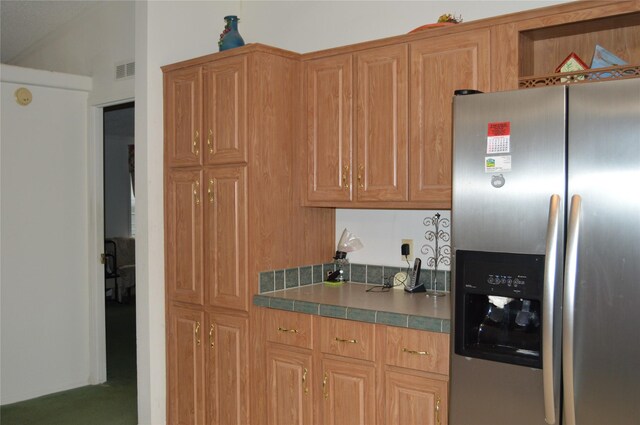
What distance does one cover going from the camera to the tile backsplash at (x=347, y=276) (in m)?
3.16

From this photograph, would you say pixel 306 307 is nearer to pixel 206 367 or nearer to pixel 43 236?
pixel 206 367

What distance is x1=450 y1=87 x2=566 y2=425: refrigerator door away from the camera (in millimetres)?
2023

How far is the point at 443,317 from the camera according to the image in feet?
8.20

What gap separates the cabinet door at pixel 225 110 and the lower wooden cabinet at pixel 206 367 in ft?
2.81

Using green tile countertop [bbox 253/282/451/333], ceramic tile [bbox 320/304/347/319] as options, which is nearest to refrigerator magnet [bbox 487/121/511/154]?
green tile countertop [bbox 253/282/451/333]

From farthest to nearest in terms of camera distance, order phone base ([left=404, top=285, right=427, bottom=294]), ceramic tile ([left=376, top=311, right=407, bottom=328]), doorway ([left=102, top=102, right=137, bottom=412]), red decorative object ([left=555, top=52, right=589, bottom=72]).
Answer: doorway ([left=102, top=102, right=137, bottom=412]) < phone base ([left=404, top=285, right=427, bottom=294]) < ceramic tile ([left=376, top=311, right=407, bottom=328]) < red decorative object ([left=555, top=52, right=589, bottom=72])

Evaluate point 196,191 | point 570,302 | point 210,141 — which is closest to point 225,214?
point 196,191

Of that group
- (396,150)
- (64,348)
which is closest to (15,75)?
(64,348)

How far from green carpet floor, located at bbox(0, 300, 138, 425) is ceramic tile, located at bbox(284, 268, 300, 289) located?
1.53 meters

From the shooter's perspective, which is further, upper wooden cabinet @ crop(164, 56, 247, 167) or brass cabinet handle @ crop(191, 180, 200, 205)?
brass cabinet handle @ crop(191, 180, 200, 205)

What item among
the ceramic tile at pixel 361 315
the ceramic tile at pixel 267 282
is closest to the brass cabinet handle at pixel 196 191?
the ceramic tile at pixel 267 282

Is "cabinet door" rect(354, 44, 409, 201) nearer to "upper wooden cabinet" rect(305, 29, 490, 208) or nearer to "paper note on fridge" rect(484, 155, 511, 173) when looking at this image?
"upper wooden cabinet" rect(305, 29, 490, 208)

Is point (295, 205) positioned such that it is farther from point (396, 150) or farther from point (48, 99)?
point (48, 99)

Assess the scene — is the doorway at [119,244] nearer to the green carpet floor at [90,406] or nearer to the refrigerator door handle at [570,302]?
the green carpet floor at [90,406]
